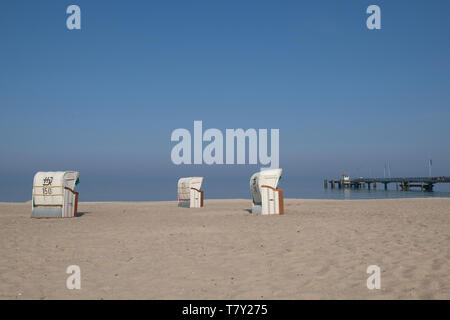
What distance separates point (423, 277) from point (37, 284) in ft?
20.0

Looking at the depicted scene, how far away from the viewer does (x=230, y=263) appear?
22.5 ft

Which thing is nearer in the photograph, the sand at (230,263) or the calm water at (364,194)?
the sand at (230,263)

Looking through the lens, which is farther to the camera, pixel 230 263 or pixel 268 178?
pixel 268 178

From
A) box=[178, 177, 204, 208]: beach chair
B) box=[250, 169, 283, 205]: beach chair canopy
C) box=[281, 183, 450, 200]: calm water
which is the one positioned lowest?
box=[281, 183, 450, 200]: calm water

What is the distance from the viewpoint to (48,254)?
790 cm

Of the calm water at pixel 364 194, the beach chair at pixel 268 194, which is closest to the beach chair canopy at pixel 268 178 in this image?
the beach chair at pixel 268 194

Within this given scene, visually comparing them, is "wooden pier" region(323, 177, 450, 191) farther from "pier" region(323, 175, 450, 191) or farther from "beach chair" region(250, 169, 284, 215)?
"beach chair" region(250, 169, 284, 215)

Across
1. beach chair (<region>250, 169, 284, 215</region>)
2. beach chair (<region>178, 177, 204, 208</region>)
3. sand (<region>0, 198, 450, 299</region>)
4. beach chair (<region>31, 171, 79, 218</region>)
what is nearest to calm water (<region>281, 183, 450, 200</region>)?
beach chair (<region>178, 177, 204, 208</region>)

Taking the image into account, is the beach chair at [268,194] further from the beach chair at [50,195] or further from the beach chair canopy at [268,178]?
A: the beach chair at [50,195]

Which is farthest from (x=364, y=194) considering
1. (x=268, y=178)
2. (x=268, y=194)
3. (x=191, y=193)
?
(x=268, y=194)

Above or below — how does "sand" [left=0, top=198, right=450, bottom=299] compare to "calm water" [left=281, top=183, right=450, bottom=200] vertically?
above

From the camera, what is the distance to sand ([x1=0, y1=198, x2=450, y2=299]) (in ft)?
16.9

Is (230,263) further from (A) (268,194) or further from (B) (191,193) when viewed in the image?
(B) (191,193)

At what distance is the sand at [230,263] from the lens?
5.16 metres
